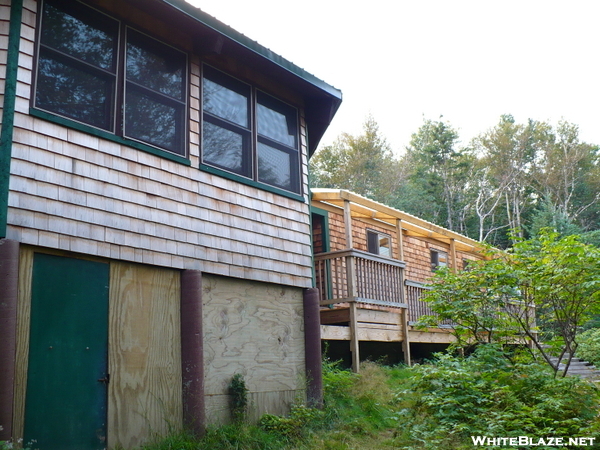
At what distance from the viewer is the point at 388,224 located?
16484 mm

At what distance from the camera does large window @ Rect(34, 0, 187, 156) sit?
6316 millimetres

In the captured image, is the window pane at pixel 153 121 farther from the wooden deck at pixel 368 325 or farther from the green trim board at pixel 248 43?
the wooden deck at pixel 368 325

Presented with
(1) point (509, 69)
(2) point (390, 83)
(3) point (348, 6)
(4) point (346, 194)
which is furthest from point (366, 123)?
(4) point (346, 194)

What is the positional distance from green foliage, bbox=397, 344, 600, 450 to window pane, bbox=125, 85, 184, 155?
14.3ft

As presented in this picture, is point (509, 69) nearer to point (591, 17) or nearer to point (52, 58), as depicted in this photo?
point (591, 17)

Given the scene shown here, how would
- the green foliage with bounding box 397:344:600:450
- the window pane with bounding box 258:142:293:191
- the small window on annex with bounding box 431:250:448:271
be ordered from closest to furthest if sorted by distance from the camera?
the green foliage with bounding box 397:344:600:450 < the window pane with bounding box 258:142:293:191 < the small window on annex with bounding box 431:250:448:271

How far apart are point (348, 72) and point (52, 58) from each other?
49.6m

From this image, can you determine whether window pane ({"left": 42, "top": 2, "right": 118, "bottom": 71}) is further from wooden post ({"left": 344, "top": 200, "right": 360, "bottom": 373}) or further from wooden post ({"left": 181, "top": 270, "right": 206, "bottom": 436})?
wooden post ({"left": 344, "top": 200, "right": 360, "bottom": 373})

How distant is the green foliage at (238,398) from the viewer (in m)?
7.34

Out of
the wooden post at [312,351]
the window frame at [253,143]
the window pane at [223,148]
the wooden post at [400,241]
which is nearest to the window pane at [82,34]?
the window frame at [253,143]

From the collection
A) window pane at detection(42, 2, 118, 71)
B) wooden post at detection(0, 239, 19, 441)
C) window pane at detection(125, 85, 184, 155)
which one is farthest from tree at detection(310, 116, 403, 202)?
wooden post at detection(0, 239, 19, 441)

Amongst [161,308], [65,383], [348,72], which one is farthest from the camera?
[348,72]

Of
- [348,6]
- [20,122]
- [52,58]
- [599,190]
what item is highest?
[348,6]

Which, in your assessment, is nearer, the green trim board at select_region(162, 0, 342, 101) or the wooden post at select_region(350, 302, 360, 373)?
the green trim board at select_region(162, 0, 342, 101)
